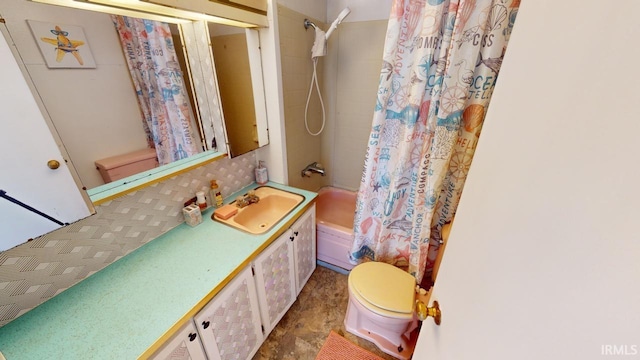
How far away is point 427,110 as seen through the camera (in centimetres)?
122

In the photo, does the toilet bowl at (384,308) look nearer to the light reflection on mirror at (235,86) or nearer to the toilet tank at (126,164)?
the light reflection on mirror at (235,86)

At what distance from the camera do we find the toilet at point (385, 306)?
3.93ft

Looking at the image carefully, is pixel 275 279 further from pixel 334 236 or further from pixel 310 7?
pixel 310 7

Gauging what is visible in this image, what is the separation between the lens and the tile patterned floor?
1.40 m

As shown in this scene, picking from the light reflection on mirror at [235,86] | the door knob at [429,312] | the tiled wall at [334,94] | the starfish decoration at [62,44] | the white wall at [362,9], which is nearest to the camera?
the door knob at [429,312]

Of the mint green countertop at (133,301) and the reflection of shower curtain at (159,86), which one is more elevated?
the reflection of shower curtain at (159,86)

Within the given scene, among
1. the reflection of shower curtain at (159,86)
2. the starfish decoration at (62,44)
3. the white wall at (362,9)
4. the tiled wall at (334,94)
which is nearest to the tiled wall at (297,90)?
the tiled wall at (334,94)

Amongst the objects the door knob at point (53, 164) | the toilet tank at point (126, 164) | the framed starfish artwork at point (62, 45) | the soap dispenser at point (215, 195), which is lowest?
the soap dispenser at point (215, 195)

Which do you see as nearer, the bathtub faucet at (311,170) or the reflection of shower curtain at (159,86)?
the reflection of shower curtain at (159,86)

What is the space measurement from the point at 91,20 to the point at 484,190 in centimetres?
153

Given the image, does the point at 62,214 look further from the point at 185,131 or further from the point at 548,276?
the point at 548,276

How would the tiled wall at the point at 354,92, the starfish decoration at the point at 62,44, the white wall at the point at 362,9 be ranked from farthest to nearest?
the tiled wall at the point at 354,92
the white wall at the point at 362,9
the starfish decoration at the point at 62,44

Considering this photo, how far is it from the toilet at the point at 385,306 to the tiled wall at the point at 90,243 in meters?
1.08

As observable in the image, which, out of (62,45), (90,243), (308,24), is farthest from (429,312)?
(308,24)
